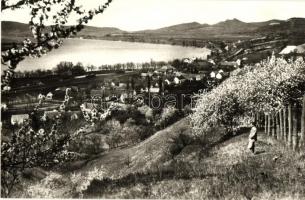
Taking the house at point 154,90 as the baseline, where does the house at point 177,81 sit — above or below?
above

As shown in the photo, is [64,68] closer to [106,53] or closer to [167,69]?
[106,53]

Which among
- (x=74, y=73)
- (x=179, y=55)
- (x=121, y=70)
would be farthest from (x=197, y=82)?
(x=74, y=73)

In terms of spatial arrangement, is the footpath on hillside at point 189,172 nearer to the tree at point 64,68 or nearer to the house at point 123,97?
the house at point 123,97

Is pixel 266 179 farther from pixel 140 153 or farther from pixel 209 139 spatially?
pixel 140 153

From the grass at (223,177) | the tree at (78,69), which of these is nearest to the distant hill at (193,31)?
the tree at (78,69)

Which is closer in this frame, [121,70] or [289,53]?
[289,53]

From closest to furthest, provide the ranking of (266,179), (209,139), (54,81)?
(266,179) < (209,139) < (54,81)

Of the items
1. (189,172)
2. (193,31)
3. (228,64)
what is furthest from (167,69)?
(189,172)
